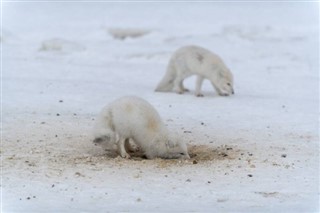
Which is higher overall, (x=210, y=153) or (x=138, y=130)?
(x=138, y=130)

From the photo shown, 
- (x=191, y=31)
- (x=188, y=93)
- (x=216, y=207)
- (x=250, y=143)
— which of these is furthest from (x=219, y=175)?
(x=191, y=31)

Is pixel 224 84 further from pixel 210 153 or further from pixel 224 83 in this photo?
pixel 210 153

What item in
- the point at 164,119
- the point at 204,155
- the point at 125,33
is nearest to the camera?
the point at 204,155

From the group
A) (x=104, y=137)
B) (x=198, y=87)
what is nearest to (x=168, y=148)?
(x=104, y=137)

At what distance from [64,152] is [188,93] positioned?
5315 mm

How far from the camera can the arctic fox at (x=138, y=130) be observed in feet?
28.2

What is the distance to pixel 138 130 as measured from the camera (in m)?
8.66

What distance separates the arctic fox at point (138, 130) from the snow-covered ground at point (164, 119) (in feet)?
0.84

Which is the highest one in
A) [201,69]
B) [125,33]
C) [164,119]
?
[125,33]

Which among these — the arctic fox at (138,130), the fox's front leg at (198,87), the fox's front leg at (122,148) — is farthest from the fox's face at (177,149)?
the fox's front leg at (198,87)

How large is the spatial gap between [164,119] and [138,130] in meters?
2.54

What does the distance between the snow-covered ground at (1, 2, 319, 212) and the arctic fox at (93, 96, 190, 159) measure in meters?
0.26

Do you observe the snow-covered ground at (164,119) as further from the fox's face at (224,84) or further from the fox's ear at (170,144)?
the fox's ear at (170,144)

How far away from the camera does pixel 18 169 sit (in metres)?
7.98
